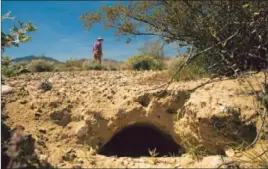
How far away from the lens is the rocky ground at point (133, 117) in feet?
19.0

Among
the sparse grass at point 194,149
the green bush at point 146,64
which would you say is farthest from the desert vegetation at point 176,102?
the green bush at point 146,64

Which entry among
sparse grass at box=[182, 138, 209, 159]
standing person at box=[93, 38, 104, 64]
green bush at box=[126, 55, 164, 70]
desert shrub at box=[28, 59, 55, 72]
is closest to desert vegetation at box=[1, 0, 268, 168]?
sparse grass at box=[182, 138, 209, 159]

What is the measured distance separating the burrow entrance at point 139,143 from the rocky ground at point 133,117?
0.61 metres

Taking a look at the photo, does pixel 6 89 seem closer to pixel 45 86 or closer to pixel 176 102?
pixel 45 86

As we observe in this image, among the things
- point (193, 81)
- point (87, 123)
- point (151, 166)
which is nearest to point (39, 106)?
point (87, 123)

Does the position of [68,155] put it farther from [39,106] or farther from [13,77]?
[13,77]

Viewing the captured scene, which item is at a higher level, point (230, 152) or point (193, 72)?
point (193, 72)

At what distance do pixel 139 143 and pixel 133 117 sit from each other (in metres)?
1.80

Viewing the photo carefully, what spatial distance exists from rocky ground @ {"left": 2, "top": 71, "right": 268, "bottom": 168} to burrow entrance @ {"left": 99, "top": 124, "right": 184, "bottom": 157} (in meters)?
0.61

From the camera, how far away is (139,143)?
329 inches

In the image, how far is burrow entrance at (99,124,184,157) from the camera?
7.55m

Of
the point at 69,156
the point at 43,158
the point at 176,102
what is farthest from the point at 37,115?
the point at 176,102

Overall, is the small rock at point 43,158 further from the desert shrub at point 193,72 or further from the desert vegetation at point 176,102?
the desert shrub at point 193,72

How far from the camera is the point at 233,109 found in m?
6.26
